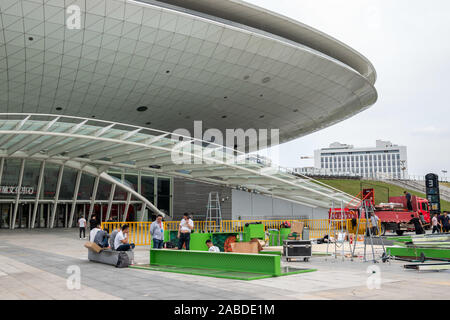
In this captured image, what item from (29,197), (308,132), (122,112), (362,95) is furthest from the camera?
(308,132)

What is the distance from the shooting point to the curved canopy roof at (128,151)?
21891mm

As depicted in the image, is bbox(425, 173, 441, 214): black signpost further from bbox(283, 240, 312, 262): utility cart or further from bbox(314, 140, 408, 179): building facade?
bbox(314, 140, 408, 179): building facade

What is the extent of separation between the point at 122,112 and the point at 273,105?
15.4 metres

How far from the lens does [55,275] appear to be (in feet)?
32.8

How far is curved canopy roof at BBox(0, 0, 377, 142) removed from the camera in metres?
26.7

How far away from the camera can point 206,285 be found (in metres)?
8.60

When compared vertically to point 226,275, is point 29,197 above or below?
above

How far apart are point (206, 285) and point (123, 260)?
13.2 feet

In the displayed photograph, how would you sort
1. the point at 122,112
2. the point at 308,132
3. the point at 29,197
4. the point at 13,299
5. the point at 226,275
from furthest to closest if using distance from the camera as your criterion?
the point at 308,132, the point at 122,112, the point at 29,197, the point at 226,275, the point at 13,299

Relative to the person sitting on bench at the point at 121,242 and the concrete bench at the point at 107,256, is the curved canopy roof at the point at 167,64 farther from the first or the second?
the person sitting on bench at the point at 121,242

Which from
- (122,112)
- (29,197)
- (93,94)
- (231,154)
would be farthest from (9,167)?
(231,154)

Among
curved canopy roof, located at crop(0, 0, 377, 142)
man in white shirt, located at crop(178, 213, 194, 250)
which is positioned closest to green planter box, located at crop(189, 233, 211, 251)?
man in white shirt, located at crop(178, 213, 194, 250)

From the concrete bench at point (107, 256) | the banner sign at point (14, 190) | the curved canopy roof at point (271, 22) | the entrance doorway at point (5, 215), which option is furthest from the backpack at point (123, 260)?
the entrance doorway at point (5, 215)

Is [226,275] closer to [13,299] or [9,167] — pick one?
[13,299]
